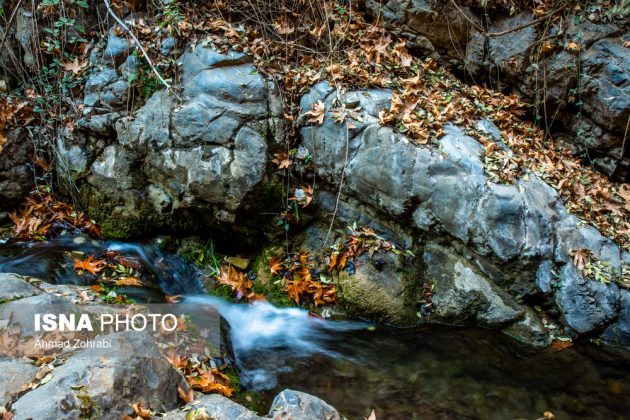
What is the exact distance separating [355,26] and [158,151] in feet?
12.1

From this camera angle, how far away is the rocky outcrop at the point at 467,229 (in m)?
5.09

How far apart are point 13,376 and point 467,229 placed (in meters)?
4.61

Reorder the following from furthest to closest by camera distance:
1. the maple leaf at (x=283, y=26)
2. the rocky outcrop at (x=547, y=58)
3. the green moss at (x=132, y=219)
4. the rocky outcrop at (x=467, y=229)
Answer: the rocky outcrop at (x=547, y=58), the maple leaf at (x=283, y=26), the green moss at (x=132, y=219), the rocky outcrop at (x=467, y=229)

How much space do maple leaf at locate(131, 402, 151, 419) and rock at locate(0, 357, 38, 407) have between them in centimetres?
71

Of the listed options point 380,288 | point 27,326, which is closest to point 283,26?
point 380,288

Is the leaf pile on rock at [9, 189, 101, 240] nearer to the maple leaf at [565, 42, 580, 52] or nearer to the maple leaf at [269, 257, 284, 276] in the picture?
the maple leaf at [269, 257, 284, 276]

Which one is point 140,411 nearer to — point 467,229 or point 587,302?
Answer: point 467,229

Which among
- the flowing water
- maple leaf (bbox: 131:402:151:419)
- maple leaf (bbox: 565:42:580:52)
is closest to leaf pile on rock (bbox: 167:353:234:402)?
the flowing water

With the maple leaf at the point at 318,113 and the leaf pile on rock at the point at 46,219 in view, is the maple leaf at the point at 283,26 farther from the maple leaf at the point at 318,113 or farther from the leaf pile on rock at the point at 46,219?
the leaf pile on rock at the point at 46,219

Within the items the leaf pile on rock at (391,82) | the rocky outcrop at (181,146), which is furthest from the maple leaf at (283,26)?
the rocky outcrop at (181,146)

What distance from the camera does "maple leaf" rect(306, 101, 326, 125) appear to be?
5.57 metres

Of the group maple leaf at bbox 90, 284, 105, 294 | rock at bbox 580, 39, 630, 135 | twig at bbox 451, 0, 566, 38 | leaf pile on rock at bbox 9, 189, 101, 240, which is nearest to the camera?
maple leaf at bbox 90, 284, 105, 294

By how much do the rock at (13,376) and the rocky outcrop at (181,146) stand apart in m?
2.97

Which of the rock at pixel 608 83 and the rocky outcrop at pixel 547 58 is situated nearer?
the rock at pixel 608 83
